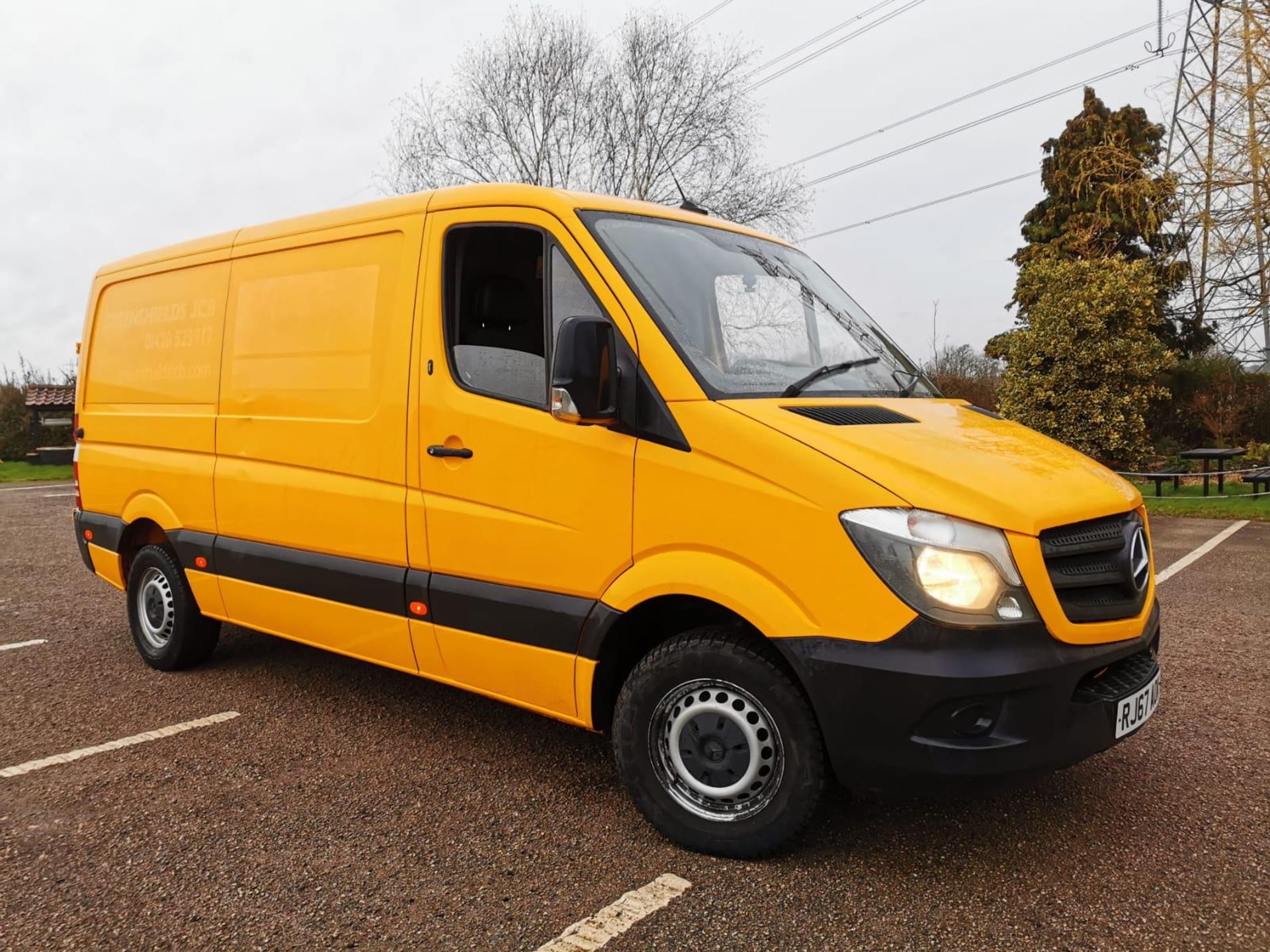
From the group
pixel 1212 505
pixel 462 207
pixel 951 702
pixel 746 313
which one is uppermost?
pixel 462 207

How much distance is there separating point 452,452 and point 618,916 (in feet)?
5.64

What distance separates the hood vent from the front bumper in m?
0.72

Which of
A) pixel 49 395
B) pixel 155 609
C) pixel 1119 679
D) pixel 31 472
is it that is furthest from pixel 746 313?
pixel 49 395

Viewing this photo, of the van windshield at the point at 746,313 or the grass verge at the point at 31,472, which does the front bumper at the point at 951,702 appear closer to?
the van windshield at the point at 746,313

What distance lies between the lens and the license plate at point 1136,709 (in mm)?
2787

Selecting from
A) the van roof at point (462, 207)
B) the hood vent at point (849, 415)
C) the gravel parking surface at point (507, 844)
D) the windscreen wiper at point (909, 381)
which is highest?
the van roof at point (462, 207)

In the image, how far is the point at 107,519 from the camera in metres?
5.48

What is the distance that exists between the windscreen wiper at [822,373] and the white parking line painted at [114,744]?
3076mm

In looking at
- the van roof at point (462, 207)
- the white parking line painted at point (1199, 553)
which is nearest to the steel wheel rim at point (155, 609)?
the van roof at point (462, 207)

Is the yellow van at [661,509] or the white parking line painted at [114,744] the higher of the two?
the yellow van at [661,509]

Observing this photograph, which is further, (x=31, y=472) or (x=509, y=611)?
(x=31, y=472)

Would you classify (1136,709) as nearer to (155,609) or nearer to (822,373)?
(822,373)

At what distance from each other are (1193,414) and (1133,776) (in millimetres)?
18187

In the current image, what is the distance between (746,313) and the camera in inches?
138
